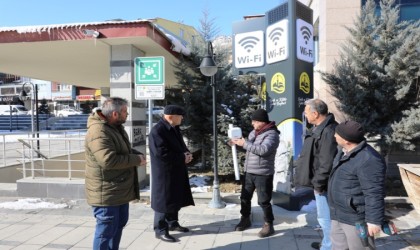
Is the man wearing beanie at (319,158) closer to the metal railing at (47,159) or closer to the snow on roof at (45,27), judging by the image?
the snow on roof at (45,27)

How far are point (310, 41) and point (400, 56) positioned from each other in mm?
1866

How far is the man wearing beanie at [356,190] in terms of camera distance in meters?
2.46

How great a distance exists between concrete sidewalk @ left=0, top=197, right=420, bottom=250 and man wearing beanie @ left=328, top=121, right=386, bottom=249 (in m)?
1.61

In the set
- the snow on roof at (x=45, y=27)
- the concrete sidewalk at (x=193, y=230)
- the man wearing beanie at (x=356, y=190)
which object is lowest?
the concrete sidewalk at (x=193, y=230)

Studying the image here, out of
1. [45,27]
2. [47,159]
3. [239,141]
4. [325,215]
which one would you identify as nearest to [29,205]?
[47,159]

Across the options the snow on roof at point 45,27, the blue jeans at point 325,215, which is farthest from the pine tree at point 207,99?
the blue jeans at point 325,215

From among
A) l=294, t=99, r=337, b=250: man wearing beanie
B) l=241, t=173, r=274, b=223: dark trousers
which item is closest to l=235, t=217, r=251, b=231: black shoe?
l=241, t=173, r=274, b=223: dark trousers

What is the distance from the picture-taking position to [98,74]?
11.5m

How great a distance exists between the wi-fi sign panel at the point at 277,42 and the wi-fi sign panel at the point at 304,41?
18 centimetres

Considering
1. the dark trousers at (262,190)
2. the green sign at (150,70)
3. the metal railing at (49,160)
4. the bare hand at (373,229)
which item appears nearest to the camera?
the bare hand at (373,229)

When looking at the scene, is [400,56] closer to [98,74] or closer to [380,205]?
[380,205]

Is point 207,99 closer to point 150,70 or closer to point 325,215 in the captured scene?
point 150,70

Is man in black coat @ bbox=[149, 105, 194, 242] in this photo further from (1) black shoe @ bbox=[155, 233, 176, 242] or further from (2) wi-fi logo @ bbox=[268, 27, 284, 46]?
(2) wi-fi logo @ bbox=[268, 27, 284, 46]

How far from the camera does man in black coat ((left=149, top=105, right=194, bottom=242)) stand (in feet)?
13.9
